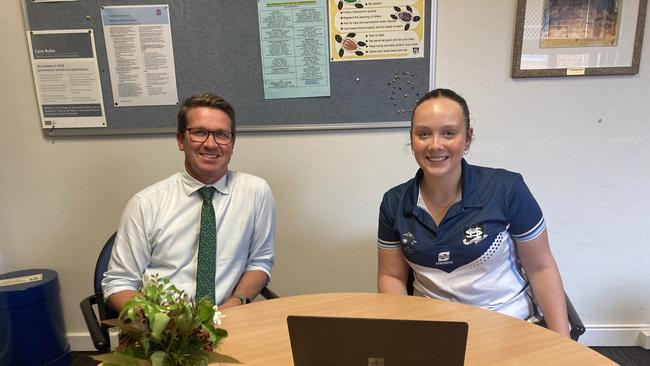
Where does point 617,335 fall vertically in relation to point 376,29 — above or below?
below

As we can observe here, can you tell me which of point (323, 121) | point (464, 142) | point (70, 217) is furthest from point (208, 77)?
point (464, 142)

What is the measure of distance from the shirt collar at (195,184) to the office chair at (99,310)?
387 millimetres

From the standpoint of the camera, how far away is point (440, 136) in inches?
51.4

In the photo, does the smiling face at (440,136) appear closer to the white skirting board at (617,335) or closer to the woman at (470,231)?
the woman at (470,231)

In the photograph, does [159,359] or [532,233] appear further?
[532,233]

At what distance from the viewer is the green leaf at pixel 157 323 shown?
2.00 feet

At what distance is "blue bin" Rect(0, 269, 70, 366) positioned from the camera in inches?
75.9

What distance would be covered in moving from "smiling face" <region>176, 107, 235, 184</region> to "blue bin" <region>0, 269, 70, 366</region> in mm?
1193

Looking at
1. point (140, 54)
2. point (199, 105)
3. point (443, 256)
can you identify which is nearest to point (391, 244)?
point (443, 256)

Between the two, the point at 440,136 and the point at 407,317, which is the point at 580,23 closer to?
the point at 440,136

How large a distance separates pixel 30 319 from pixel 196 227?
3.85ft

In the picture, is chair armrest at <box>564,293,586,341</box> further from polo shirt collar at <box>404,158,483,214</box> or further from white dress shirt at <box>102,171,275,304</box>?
white dress shirt at <box>102,171,275,304</box>

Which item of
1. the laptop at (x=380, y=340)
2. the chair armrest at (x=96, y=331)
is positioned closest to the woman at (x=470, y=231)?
the laptop at (x=380, y=340)

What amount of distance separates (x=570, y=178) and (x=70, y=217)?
270 cm
